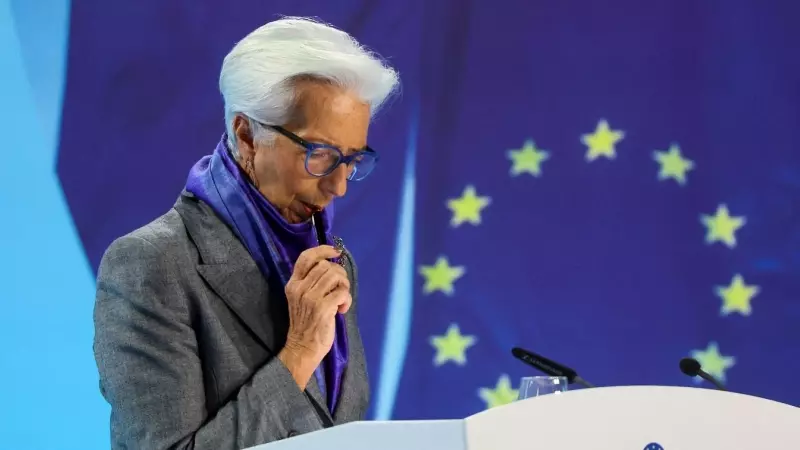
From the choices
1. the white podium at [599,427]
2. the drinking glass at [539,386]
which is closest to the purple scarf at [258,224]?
the drinking glass at [539,386]

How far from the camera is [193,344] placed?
1278mm

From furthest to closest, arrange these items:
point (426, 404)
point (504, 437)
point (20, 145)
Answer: point (426, 404) → point (20, 145) → point (504, 437)

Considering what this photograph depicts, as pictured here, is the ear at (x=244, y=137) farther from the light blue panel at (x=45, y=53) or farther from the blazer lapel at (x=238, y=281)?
the light blue panel at (x=45, y=53)

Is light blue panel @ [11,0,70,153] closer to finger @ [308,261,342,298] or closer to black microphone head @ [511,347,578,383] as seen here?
finger @ [308,261,342,298]

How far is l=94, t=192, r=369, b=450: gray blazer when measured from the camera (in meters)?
1.21

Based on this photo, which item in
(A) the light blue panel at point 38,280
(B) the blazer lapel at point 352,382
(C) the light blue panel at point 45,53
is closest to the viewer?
(B) the blazer lapel at point 352,382

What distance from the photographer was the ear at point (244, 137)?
4.85ft

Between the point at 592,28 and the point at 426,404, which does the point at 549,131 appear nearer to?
the point at 592,28

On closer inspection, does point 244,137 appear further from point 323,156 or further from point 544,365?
point 544,365

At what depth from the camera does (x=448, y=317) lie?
2.53 metres

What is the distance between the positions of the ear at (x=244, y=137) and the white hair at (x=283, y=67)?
10 millimetres

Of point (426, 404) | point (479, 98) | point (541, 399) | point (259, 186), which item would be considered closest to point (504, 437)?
point (541, 399)

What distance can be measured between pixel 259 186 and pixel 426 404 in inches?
47.0

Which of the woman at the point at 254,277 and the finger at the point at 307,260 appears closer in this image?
the woman at the point at 254,277
